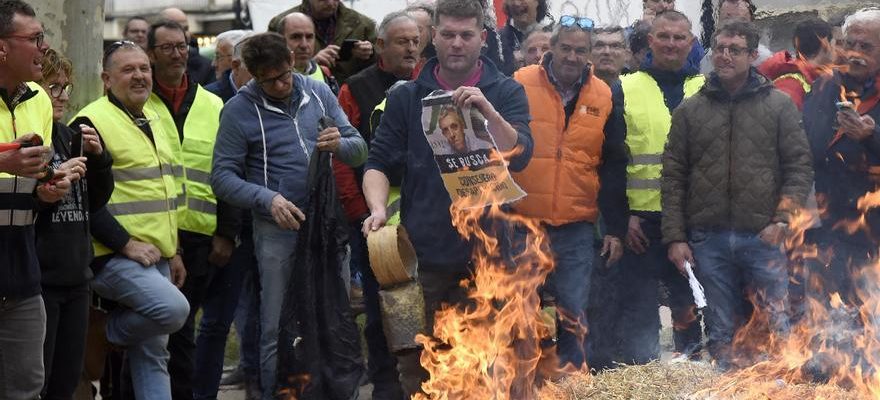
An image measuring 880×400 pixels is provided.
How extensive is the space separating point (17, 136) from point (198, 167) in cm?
217

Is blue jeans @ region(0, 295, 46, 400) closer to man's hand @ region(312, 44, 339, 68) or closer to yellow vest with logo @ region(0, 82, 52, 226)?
yellow vest with logo @ region(0, 82, 52, 226)

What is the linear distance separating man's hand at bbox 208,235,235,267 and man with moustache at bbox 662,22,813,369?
287 cm

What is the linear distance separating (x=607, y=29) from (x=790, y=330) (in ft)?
9.30

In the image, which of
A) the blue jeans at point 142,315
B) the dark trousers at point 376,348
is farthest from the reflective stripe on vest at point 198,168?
the dark trousers at point 376,348

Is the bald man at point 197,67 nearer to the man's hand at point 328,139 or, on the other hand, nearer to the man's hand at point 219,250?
the man's hand at point 219,250

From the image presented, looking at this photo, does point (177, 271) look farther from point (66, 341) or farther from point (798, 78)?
point (798, 78)

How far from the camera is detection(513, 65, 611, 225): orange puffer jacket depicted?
891 centimetres

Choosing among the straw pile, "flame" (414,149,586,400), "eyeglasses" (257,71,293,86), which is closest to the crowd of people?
"eyeglasses" (257,71,293,86)

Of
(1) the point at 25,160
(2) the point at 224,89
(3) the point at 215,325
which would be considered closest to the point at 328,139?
(3) the point at 215,325

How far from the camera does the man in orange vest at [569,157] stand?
890 centimetres

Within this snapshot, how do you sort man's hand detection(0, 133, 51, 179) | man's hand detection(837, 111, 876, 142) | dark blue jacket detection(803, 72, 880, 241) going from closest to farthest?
man's hand detection(0, 133, 51, 179), man's hand detection(837, 111, 876, 142), dark blue jacket detection(803, 72, 880, 241)

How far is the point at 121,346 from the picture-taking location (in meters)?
7.93

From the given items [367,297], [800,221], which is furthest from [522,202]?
[800,221]

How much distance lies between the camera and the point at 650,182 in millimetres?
9484
